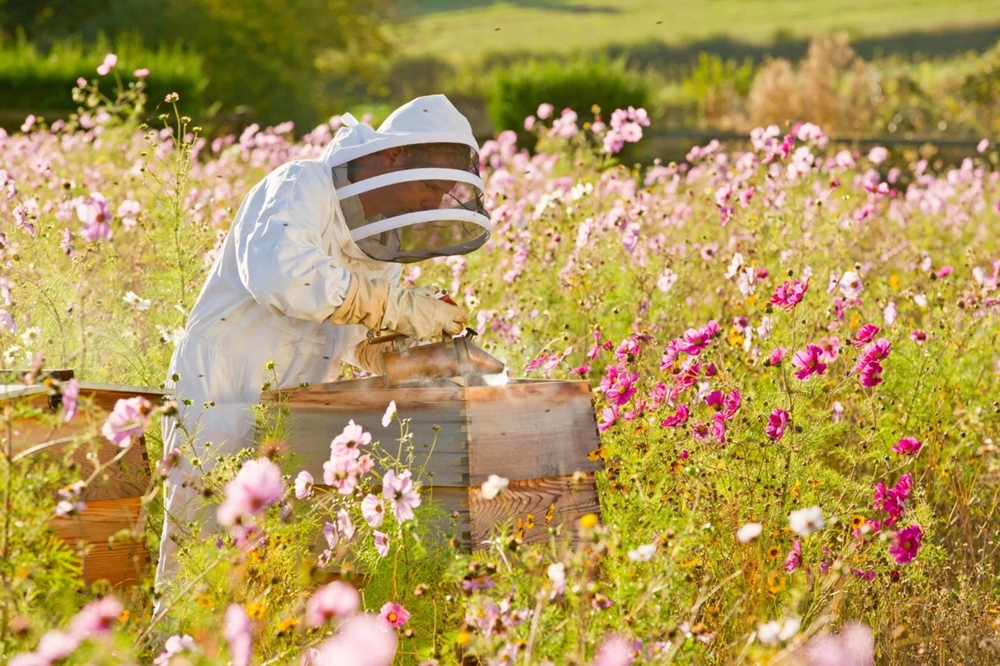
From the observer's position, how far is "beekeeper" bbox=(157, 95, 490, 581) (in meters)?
3.10

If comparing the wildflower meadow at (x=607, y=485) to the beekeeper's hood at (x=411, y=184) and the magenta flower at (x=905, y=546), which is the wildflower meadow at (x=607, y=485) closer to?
the magenta flower at (x=905, y=546)

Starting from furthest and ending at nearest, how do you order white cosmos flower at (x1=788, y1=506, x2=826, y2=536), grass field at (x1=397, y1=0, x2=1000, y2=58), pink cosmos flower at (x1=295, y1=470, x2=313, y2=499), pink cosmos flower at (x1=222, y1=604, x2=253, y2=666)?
1. grass field at (x1=397, y1=0, x2=1000, y2=58)
2. pink cosmos flower at (x1=295, y1=470, x2=313, y2=499)
3. white cosmos flower at (x1=788, y1=506, x2=826, y2=536)
4. pink cosmos flower at (x1=222, y1=604, x2=253, y2=666)

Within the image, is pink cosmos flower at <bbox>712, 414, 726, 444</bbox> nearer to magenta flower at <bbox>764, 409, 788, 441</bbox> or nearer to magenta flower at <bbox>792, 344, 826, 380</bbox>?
magenta flower at <bbox>764, 409, 788, 441</bbox>

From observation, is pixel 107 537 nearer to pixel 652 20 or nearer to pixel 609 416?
pixel 609 416

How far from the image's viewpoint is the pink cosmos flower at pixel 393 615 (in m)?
2.44

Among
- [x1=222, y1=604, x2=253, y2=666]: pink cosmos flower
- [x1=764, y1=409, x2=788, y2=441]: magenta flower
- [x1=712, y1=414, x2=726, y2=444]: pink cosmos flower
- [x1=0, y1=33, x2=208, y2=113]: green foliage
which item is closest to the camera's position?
[x1=222, y1=604, x2=253, y2=666]: pink cosmos flower

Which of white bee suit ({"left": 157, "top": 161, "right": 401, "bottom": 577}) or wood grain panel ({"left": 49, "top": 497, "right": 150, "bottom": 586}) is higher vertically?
white bee suit ({"left": 157, "top": 161, "right": 401, "bottom": 577})

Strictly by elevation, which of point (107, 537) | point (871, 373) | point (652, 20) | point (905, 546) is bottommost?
point (652, 20)

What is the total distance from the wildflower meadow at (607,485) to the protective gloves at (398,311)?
1.14 ft

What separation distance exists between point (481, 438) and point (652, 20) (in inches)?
2612

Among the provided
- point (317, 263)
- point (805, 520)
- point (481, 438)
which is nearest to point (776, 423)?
point (481, 438)

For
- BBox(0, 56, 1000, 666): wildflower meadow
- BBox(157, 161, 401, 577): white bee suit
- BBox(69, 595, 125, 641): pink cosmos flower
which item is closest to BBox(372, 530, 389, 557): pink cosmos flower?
BBox(0, 56, 1000, 666): wildflower meadow

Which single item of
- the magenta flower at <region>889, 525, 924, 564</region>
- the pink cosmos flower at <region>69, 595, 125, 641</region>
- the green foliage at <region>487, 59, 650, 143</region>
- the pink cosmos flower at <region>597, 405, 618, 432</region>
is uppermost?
the pink cosmos flower at <region>69, 595, 125, 641</region>

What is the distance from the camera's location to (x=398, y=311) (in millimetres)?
3197
